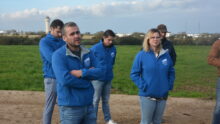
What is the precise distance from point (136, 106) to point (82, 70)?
4982 millimetres

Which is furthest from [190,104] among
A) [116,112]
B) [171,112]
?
[116,112]

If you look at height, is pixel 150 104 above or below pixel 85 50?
below

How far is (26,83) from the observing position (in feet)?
41.0

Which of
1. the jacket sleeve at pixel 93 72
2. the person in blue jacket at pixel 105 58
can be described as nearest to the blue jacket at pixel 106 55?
the person in blue jacket at pixel 105 58

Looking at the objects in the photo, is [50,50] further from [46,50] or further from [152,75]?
[152,75]

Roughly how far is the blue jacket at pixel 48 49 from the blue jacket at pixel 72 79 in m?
1.38

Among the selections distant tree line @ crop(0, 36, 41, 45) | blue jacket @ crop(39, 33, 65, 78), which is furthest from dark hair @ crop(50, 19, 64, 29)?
distant tree line @ crop(0, 36, 41, 45)

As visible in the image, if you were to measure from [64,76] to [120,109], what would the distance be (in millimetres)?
4626

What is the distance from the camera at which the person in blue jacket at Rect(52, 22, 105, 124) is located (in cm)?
366

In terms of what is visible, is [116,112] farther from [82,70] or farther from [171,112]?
[82,70]

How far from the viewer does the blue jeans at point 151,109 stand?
470 centimetres

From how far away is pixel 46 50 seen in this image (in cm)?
511

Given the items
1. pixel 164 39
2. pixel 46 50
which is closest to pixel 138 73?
pixel 46 50

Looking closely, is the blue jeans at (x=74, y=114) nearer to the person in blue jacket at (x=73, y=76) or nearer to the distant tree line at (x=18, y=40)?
the person in blue jacket at (x=73, y=76)
